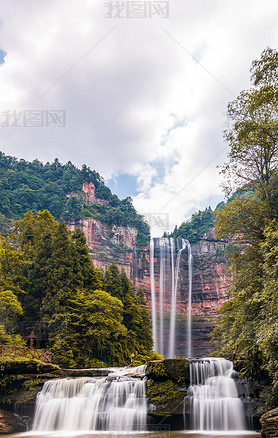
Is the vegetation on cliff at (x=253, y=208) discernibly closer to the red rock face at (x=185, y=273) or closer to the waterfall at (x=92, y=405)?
the waterfall at (x=92, y=405)

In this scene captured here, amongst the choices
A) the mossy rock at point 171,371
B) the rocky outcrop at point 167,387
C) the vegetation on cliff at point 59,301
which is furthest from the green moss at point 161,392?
the vegetation on cliff at point 59,301

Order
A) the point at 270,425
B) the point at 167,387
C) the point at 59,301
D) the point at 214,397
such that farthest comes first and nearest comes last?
the point at 59,301 → the point at 167,387 → the point at 214,397 → the point at 270,425

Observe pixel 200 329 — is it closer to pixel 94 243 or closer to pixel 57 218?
pixel 94 243

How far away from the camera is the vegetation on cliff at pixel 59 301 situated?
19391 mm

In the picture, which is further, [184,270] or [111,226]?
[111,226]

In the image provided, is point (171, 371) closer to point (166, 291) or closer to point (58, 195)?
point (166, 291)

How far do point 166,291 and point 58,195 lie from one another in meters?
35.1

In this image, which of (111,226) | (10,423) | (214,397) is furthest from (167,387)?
(111,226)

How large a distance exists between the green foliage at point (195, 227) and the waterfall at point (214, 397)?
55602mm

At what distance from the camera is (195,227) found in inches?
2955

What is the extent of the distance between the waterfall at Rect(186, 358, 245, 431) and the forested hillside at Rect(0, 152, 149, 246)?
52095 mm

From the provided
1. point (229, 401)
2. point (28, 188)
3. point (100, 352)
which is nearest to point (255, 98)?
point (229, 401)

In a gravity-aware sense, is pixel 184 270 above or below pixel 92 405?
above

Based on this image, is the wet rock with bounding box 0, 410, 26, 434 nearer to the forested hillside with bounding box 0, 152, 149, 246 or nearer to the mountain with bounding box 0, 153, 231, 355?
the mountain with bounding box 0, 153, 231, 355
